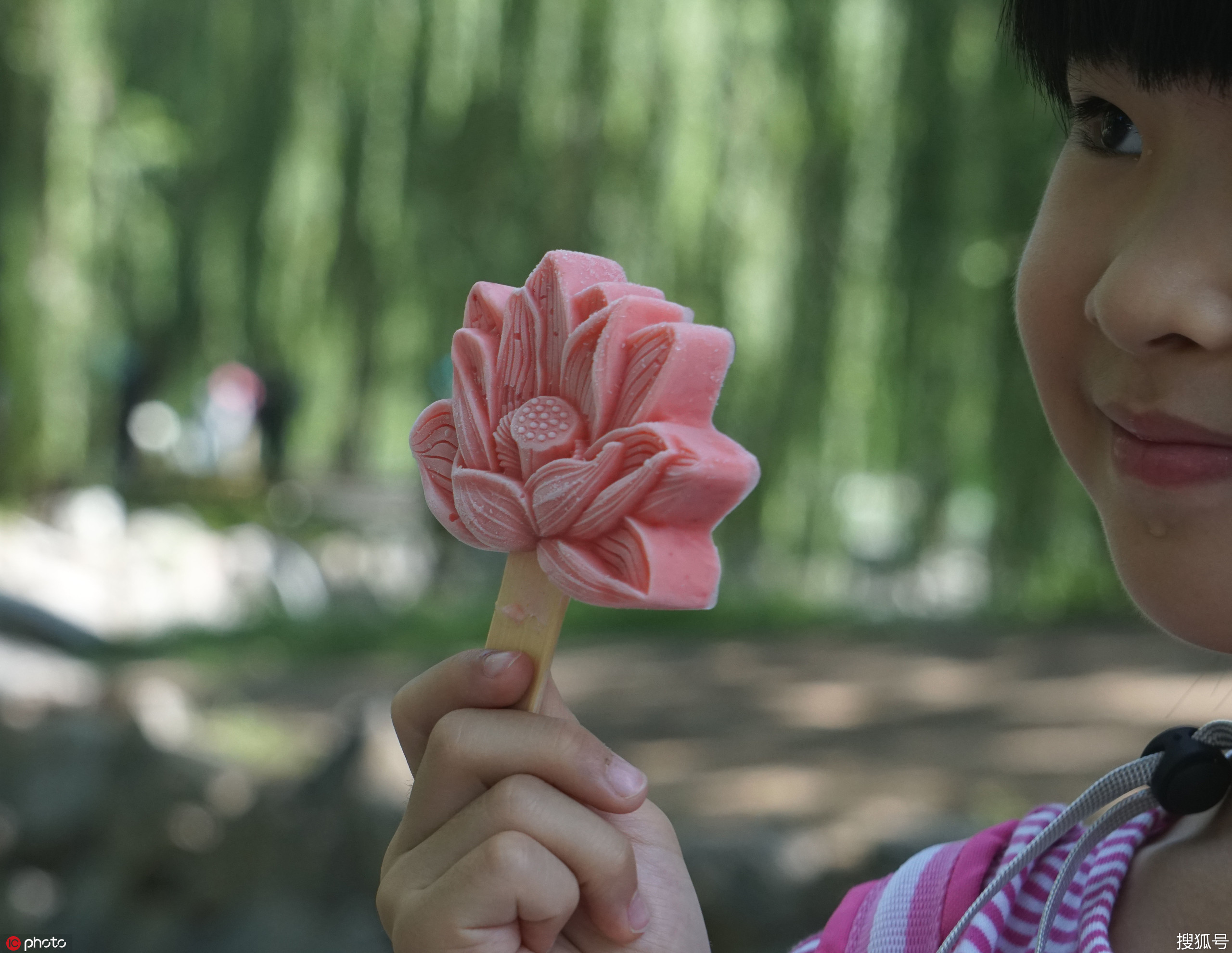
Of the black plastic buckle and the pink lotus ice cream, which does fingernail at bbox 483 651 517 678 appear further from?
the black plastic buckle

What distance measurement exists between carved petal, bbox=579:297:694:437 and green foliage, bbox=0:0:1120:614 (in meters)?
3.62

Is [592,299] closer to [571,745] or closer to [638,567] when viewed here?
[638,567]

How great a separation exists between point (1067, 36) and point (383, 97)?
5130 mm

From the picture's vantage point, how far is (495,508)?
0.84 meters

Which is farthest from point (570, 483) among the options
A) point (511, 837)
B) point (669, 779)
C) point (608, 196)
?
point (608, 196)

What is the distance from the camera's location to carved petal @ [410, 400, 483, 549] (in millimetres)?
919

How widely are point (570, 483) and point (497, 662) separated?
14 cm

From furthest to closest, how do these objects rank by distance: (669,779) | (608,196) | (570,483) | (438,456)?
(608,196)
(669,779)
(438,456)
(570,483)

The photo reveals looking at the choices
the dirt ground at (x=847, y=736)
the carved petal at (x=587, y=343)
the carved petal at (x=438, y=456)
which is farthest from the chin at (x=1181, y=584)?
the dirt ground at (x=847, y=736)

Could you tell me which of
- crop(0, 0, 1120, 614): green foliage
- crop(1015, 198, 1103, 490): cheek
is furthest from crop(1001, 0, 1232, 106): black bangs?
crop(0, 0, 1120, 614): green foliage

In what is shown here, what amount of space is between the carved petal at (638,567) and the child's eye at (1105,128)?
1.27 feet

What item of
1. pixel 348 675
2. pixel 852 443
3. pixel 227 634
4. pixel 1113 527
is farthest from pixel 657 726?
pixel 1113 527

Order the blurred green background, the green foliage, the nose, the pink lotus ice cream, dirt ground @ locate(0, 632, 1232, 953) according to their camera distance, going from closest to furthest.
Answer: the nose → the pink lotus ice cream → dirt ground @ locate(0, 632, 1232, 953) → the blurred green background → the green foliage

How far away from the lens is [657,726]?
5.02 m
